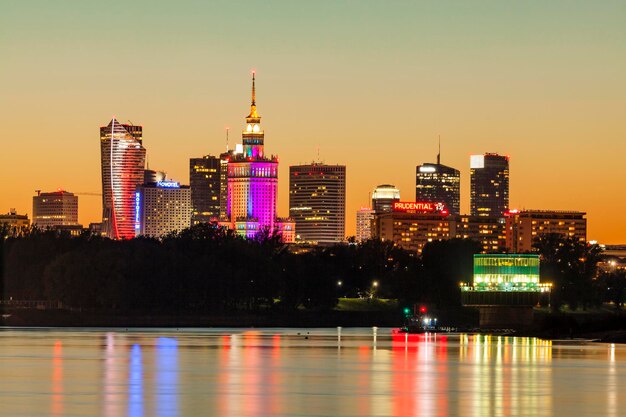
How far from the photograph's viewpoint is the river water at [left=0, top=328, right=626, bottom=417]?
5850 cm

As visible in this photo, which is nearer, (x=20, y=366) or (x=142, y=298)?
(x=20, y=366)

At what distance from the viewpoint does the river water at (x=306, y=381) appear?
192 feet

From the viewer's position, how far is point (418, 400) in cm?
6259

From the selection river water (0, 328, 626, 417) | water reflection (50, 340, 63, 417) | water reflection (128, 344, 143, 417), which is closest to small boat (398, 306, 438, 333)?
river water (0, 328, 626, 417)

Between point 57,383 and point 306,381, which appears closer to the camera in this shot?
point 57,383

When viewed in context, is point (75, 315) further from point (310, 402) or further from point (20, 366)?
point (310, 402)

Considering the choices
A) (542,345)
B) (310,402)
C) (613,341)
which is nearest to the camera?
(310,402)

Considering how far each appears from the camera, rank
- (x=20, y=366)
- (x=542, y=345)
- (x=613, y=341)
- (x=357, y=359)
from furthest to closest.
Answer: (x=613, y=341)
(x=542, y=345)
(x=357, y=359)
(x=20, y=366)

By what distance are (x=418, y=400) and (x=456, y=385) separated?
29.5 ft

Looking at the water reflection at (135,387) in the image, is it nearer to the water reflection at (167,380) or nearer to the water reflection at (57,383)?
the water reflection at (167,380)

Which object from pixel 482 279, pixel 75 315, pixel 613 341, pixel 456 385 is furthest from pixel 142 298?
pixel 456 385

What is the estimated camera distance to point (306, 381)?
73375mm

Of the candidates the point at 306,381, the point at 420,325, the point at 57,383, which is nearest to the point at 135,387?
the point at 57,383

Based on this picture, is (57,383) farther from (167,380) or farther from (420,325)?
(420,325)
